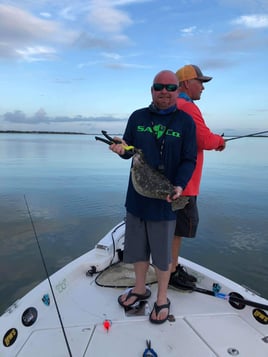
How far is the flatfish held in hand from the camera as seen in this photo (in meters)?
2.78

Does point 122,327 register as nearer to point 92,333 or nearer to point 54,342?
point 92,333

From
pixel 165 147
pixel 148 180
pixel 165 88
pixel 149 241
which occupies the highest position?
pixel 165 88

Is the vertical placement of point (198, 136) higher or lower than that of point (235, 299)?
higher

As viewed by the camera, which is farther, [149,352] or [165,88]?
[165,88]

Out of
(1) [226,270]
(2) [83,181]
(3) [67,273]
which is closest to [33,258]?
(3) [67,273]

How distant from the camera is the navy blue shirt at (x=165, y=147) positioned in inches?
112

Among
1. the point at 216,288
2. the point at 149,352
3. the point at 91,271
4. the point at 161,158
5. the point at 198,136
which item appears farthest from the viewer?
the point at 91,271

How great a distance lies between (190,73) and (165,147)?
3.48ft

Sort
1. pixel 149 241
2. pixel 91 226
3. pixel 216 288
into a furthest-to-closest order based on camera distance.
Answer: pixel 91 226 → pixel 216 288 → pixel 149 241

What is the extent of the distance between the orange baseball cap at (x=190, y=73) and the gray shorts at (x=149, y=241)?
5.27 feet

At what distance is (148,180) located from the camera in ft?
9.14

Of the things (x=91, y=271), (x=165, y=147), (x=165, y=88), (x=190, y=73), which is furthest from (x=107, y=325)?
(x=190, y=73)

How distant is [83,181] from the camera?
44.3 ft

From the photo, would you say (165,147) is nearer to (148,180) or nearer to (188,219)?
(148,180)
